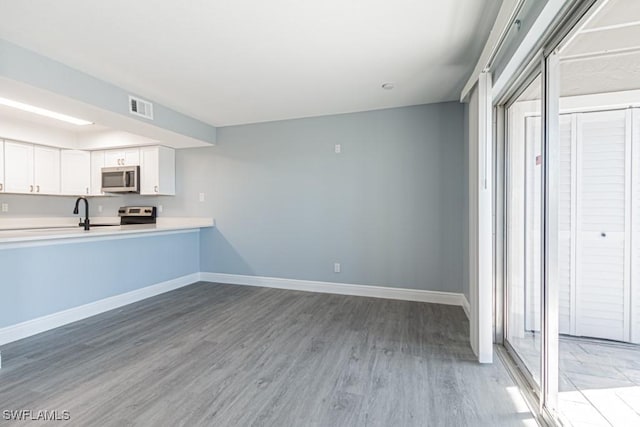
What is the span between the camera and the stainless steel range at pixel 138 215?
16.1ft

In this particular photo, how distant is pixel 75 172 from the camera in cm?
507

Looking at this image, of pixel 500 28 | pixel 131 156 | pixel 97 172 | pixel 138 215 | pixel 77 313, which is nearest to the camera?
pixel 500 28

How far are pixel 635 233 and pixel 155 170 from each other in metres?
5.43

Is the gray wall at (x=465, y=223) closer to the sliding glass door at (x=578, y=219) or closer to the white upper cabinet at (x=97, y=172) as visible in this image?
the sliding glass door at (x=578, y=219)

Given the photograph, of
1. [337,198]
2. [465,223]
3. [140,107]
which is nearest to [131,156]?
[140,107]

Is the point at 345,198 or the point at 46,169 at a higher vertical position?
the point at 46,169

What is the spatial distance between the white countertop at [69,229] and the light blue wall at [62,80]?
131cm

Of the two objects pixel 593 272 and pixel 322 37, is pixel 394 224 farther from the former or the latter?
pixel 322 37

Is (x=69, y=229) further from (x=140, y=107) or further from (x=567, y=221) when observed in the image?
(x=567, y=221)

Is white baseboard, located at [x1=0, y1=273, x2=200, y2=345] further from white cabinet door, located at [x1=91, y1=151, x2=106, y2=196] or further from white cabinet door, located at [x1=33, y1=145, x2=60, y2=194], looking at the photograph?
white cabinet door, located at [x1=33, y1=145, x2=60, y2=194]

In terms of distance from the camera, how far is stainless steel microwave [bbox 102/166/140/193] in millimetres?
4645

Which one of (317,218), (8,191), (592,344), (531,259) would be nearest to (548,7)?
(531,259)

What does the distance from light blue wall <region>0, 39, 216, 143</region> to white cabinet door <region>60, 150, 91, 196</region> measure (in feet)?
8.41

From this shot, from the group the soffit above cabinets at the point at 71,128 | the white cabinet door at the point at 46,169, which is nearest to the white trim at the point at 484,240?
the soffit above cabinets at the point at 71,128
